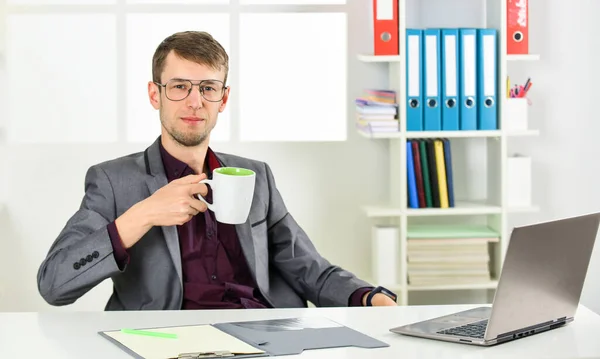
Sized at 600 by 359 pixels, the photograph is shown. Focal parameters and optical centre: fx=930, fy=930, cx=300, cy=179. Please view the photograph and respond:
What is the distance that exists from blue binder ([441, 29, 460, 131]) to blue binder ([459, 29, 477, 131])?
21 millimetres

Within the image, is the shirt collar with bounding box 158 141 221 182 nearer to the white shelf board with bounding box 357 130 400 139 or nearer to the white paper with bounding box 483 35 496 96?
the white shelf board with bounding box 357 130 400 139

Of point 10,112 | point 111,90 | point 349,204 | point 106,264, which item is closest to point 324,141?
point 349,204

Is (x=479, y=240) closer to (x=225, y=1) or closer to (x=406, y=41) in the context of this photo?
(x=406, y=41)

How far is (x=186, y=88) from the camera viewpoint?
2.50 meters

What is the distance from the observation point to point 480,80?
3.91 m

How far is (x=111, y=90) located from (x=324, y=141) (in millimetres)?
975

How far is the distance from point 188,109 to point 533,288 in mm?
1084

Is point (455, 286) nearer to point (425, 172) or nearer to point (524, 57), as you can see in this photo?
point (425, 172)

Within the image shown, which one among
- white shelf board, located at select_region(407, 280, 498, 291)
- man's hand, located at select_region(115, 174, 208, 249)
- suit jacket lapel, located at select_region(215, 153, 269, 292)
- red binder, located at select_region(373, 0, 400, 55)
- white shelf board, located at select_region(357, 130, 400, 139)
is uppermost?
red binder, located at select_region(373, 0, 400, 55)

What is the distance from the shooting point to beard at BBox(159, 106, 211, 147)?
2502 mm

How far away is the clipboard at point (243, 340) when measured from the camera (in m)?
1.68

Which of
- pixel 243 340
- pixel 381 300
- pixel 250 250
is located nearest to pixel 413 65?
pixel 250 250

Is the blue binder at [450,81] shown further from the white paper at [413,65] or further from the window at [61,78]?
the window at [61,78]

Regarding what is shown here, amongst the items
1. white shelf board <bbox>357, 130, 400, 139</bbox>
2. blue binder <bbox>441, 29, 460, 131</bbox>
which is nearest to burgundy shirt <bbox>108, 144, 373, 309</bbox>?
white shelf board <bbox>357, 130, 400, 139</bbox>
